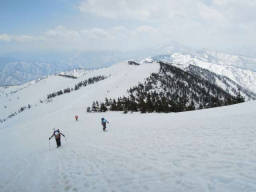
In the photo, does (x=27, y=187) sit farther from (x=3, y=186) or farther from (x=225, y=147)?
(x=225, y=147)

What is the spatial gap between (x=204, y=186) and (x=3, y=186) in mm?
12192

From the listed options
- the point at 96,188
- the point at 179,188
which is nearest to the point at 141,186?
the point at 179,188

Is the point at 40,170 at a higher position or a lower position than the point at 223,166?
lower

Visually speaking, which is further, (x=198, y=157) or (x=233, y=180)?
(x=198, y=157)

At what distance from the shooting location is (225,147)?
10578 millimetres

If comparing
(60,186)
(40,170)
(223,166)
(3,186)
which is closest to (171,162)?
(223,166)

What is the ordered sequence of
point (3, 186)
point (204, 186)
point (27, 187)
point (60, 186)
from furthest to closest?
1. point (3, 186)
2. point (27, 187)
3. point (60, 186)
4. point (204, 186)

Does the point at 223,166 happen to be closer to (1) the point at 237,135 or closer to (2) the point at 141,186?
(2) the point at 141,186

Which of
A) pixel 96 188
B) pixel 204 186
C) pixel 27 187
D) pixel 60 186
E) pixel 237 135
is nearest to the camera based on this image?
pixel 204 186

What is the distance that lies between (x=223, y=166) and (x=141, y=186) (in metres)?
3.75

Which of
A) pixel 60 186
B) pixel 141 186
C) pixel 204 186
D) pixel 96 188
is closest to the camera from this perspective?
pixel 204 186

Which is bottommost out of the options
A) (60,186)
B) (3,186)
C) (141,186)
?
(3,186)

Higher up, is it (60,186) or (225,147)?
(225,147)

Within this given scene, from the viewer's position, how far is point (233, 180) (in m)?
6.58
